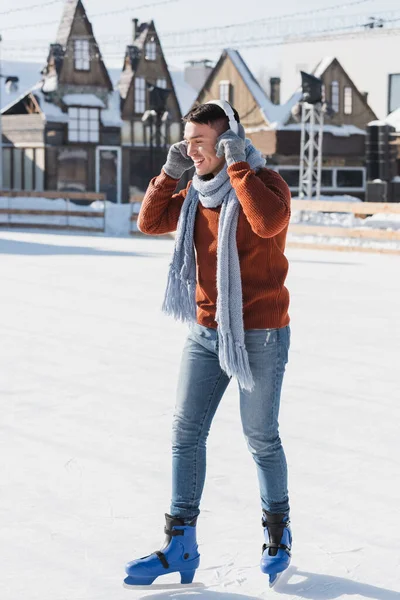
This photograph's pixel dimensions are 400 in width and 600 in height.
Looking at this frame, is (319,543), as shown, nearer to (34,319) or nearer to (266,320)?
(266,320)

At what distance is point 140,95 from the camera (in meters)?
45.2

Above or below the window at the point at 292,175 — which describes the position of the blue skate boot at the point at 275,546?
below

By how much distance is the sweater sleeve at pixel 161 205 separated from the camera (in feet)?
11.5

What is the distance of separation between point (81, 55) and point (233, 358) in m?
41.6

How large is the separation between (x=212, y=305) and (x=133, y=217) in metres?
23.3

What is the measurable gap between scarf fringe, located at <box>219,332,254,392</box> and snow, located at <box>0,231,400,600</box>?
2.41 ft

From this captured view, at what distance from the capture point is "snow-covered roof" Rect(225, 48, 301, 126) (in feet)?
141

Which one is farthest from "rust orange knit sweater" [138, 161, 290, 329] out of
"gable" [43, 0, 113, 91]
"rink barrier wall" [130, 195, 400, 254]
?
"gable" [43, 0, 113, 91]

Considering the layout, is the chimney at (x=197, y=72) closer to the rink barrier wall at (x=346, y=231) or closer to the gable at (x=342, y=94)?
the gable at (x=342, y=94)

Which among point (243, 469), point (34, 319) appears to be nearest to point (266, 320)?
point (243, 469)

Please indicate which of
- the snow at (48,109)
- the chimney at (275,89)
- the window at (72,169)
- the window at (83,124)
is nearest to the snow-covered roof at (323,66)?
the chimney at (275,89)

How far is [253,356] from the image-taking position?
10.8 ft

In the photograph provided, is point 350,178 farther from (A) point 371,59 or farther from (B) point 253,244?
(B) point 253,244

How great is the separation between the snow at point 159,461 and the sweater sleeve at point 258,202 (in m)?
1.20
